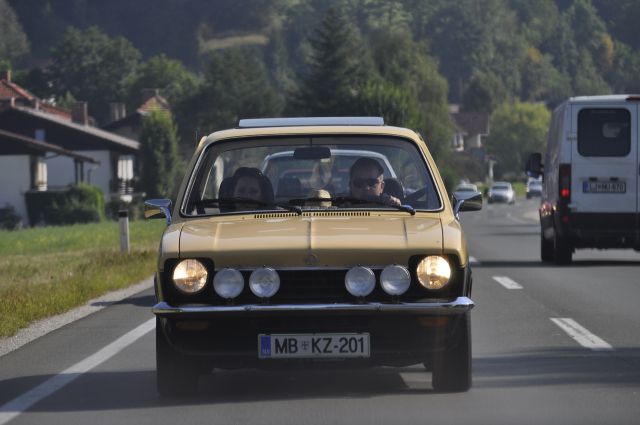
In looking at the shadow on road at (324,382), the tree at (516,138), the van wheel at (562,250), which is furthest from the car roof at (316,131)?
the tree at (516,138)

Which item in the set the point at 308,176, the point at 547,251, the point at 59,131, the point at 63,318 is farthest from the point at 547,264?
the point at 59,131

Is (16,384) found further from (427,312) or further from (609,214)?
(609,214)

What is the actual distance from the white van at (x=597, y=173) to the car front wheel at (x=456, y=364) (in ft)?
41.7

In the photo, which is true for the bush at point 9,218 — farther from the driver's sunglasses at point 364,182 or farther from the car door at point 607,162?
the driver's sunglasses at point 364,182

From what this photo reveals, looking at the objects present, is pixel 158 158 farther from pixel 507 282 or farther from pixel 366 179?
pixel 366 179

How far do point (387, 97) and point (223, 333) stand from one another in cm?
9184

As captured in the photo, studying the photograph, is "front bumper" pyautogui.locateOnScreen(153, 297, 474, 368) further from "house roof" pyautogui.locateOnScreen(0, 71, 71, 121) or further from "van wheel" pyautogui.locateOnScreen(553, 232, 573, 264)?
"house roof" pyautogui.locateOnScreen(0, 71, 71, 121)

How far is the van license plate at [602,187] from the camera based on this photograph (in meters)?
21.3

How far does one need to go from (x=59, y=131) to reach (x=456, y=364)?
3504 inches

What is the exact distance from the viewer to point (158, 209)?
952 centimetres

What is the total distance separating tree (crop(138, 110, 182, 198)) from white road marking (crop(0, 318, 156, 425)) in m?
88.5

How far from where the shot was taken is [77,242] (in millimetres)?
39156

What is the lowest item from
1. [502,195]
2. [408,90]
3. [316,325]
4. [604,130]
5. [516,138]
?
[502,195]

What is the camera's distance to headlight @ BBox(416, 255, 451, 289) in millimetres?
8227
